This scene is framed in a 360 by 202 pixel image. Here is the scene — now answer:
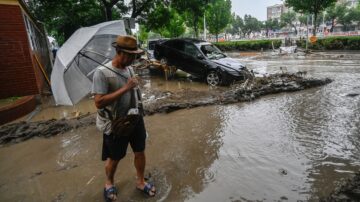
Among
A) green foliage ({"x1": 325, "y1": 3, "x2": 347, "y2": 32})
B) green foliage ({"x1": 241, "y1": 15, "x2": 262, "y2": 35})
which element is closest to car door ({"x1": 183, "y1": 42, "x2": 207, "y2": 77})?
green foliage ({"x1": 325, "y1": 3, "x2": 347, "y2": 32})

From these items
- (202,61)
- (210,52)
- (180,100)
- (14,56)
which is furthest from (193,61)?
(14,56)

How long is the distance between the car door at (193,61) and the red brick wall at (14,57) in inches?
228

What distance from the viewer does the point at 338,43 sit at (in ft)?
71.9

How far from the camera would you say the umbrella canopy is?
452 centimetres

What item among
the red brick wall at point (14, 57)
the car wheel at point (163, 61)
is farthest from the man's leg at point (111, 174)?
the car wheel at point (163, 61)

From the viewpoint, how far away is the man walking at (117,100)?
118 inches

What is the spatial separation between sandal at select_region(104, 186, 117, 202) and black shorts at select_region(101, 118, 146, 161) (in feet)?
1.37

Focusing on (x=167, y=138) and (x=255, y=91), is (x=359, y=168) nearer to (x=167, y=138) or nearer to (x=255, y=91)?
(x=167, y=138)

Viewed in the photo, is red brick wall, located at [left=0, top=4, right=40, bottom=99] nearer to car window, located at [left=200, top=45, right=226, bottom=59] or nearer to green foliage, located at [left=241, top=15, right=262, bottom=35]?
car window, located at [left=200, top=45, right=226, bottom=59]

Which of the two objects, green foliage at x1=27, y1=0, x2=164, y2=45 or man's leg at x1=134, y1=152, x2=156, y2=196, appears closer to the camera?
man's leg at x1=134, y1=152, x2=156, y2=196

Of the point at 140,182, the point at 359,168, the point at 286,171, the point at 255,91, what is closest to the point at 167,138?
the point at 140,182

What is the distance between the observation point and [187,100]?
8.58m

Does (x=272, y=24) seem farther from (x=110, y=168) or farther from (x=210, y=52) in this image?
(x=110, y=168)

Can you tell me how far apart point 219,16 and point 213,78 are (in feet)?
85.0
